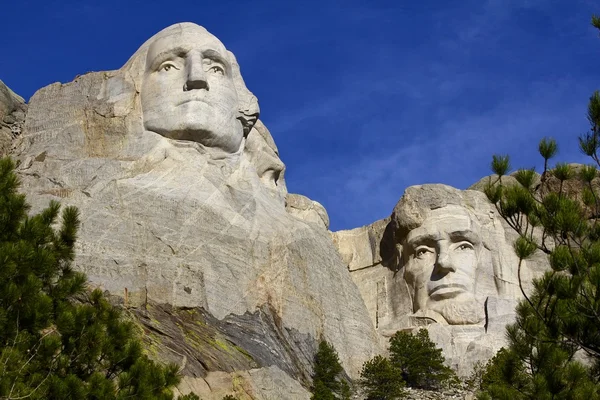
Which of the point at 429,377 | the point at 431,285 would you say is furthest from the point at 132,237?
the point at 431,285

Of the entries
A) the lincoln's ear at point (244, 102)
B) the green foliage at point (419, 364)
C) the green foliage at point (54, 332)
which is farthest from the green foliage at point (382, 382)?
the green foliage at point (54, 332)

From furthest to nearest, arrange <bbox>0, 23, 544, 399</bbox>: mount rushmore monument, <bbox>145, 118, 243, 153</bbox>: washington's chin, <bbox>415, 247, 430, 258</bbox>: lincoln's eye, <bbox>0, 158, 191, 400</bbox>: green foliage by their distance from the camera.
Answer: <bbox>415, 247, 430, 258</bbox>: lincoln's eye < <bbox>145, 118, 243, 153</bbox>: washington's chin < <bbox>0, 23, 544, 399</bbox>: mount rushmore monument < <bbox>0, 158, 191, 400</bbox>: green foliage

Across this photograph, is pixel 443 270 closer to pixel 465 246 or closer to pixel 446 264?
pixel 446 264

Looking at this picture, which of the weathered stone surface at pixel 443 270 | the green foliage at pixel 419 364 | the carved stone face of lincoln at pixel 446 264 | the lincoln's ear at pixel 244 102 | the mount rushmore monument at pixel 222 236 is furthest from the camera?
the carved stone face of lincoln at pixel 446 264

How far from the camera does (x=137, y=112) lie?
75.0 feet

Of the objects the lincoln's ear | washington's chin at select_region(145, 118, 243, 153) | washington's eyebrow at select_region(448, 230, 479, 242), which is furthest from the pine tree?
washington's eyebrow at select_region(448, 230, 479, 242)

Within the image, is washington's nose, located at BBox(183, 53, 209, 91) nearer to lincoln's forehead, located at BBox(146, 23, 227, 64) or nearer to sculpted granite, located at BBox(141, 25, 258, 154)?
sculpted granite, located at BBox(141, 25, 258, 154)

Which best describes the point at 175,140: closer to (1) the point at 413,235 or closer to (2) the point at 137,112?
(2) the point at 137,112

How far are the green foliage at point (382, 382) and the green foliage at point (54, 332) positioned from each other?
17.5ft

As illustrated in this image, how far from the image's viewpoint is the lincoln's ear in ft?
76.3

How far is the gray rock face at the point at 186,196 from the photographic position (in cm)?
2031

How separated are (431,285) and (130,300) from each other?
7.22m

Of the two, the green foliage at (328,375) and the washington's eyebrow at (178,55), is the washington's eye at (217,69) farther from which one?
the green foliage at (328,375)

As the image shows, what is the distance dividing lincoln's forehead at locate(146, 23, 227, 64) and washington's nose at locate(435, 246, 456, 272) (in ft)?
16.0
